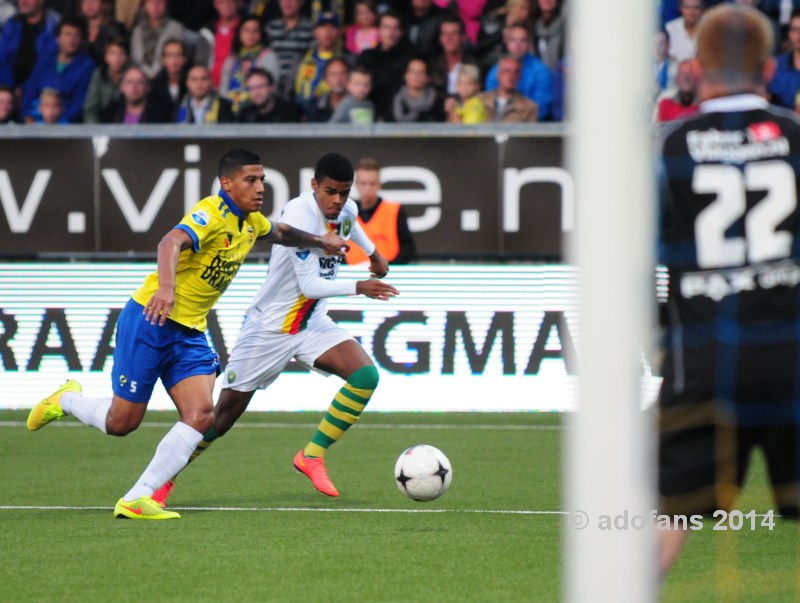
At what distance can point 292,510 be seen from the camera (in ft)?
25.4

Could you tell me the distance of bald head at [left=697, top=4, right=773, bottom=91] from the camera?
386 centimetres

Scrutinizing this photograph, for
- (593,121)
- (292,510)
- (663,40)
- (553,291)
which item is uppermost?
(663,40)

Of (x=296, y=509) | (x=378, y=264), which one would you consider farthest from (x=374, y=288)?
(x=296, y=509)

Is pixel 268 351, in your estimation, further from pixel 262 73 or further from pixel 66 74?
pixel 66 74

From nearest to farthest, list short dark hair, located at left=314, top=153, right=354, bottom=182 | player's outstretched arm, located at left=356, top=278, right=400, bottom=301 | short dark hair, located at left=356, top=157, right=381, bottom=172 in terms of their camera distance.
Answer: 1. player's outstretched arm, located at left=356, top=278, right=400, bottom=301
2. short dark hair, located at left=314, top=153, right=354, bottom=182
3. short dark hair, located at left=356, top=157, right=381, bottom=172

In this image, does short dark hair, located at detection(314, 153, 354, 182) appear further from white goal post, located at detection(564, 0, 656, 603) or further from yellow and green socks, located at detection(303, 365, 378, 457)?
white goal post, located at detection(564, 0, 656, 603)

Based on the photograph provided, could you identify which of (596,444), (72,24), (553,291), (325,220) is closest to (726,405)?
(596,444)

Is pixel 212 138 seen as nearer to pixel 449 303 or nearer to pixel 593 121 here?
pixel 449 303

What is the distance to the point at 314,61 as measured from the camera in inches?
567

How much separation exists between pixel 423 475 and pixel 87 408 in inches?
73.7

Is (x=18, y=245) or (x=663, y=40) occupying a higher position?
(x=663, y=40)

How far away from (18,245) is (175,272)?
6.18 meters

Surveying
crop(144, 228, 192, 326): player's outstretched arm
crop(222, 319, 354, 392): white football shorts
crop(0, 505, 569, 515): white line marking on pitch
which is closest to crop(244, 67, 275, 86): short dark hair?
crop(222, 319, 354, 392): white football shorts

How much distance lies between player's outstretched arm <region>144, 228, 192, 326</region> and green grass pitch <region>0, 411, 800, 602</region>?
1042 mm
